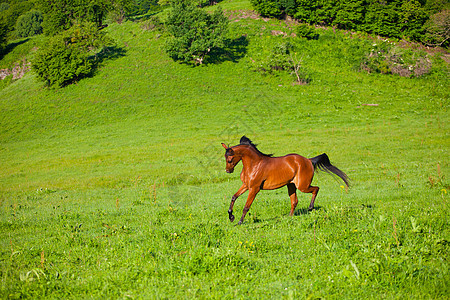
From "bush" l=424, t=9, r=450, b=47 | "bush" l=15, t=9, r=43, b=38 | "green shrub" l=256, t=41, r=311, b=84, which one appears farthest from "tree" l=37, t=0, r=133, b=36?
"bush" l=424, t=9, r=450, b=47

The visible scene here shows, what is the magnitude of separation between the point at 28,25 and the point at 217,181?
12643 cm

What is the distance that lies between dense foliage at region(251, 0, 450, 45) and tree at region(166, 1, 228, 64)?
22.3 meters

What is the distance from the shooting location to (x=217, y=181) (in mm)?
20000

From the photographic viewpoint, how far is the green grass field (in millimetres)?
5391

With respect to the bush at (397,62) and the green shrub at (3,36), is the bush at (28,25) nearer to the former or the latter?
the green shrub at (3,36)

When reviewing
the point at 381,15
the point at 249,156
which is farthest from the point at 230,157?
the point at 381,15

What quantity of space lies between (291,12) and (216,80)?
30.0 metres

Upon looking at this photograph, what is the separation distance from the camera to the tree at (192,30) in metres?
55.6

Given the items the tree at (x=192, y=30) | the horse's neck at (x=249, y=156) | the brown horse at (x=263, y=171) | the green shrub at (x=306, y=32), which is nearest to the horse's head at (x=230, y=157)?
the brown horse at (x=263, y=171)

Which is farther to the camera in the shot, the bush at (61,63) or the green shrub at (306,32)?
the green shrub at (306,32)

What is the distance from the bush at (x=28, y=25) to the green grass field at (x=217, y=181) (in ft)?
199

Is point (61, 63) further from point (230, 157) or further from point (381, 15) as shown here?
point (381, 15)

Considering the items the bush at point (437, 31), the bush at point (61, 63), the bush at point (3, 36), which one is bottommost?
the bush at point (437, 31)

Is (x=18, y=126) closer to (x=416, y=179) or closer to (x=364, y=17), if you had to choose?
(x=416, y=179)
